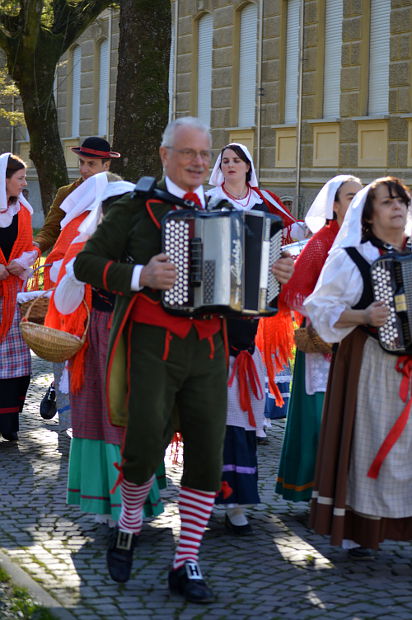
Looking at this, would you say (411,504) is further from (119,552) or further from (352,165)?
(352,165)

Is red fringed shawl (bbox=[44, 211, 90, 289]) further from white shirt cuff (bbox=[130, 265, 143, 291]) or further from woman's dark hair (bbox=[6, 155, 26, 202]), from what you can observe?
white shirt cuff (bbox=[130, 265, 143, 291])

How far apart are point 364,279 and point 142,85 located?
6.15 meters

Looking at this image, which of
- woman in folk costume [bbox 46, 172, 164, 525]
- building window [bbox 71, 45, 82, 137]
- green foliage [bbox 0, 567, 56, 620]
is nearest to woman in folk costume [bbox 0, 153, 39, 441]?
woman in folk costume [bbox 46, 172, 164, 525]

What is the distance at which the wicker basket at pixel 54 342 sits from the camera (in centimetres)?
636

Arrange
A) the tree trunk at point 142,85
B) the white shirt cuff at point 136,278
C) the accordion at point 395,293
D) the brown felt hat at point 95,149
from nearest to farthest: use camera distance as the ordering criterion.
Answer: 1. the white shirt cuff at point 136,278
2. the accordion at point 395,293
3. the brown felt hat at point 95,149
4. the tree trunk at point 142,85

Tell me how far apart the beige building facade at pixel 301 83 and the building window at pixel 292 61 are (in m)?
0.02

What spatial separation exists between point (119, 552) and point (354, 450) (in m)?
1.16

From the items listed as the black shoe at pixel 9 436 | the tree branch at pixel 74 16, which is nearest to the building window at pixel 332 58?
the tree branch at pixel 74 16

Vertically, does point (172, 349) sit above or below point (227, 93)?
below

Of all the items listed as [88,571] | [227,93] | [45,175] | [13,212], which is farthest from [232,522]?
[227,93]

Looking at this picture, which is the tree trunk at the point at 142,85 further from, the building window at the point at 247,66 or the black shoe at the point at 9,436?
the building window at the point at 247,66

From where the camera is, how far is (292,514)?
265 inches

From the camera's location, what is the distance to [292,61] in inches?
896

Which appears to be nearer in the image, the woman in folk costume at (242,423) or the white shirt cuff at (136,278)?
the white shirt cuff at (136,278)
